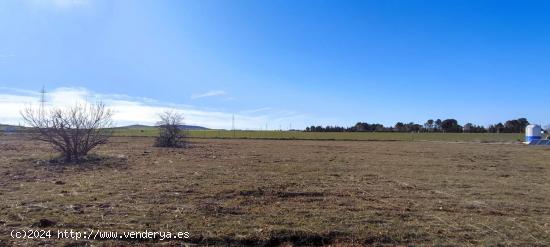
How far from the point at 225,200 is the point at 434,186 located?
257 inches

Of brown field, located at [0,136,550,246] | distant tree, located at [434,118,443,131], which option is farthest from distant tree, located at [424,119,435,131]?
brown field, located at [0,136,550,246]

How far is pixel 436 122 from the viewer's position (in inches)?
5438

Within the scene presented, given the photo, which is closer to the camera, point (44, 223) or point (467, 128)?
point (44, 223)

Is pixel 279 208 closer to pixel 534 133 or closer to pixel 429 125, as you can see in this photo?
pixel 534 133

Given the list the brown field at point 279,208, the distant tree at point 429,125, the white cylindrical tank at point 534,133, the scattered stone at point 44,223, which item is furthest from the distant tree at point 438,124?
the scattered stone at point 44,223

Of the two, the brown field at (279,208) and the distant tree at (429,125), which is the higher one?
the distant tree at (429,125)

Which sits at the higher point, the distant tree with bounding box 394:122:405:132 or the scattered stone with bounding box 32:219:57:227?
the distant tree with bounding box 394:122:405:132

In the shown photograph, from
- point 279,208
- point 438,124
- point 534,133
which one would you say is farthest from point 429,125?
point 279,208

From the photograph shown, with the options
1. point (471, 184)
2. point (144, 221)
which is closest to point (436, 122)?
point (471, 184)

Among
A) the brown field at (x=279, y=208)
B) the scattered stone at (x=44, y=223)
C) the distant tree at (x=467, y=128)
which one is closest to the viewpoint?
the brown field at (x=279, y=208)

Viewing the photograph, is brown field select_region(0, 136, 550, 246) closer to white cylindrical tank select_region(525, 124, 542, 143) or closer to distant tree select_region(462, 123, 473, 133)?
white cylindrical tank select_region(525, 124, 542, 143)

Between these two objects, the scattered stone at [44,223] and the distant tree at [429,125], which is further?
the distant tree at [429,125]

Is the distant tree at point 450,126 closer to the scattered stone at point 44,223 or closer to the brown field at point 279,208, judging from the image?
the brown field at point 279,208

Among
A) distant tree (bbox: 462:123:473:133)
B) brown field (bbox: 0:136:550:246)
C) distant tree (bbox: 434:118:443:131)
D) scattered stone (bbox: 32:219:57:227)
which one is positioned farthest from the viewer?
distant tree (bbox: 434:118:443:131)
